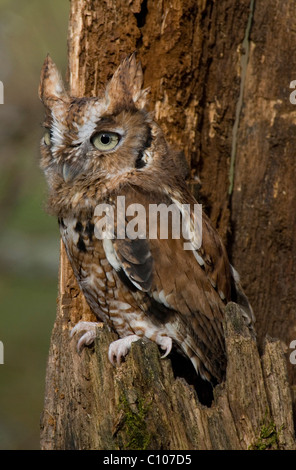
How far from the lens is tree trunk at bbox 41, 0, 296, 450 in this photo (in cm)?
205

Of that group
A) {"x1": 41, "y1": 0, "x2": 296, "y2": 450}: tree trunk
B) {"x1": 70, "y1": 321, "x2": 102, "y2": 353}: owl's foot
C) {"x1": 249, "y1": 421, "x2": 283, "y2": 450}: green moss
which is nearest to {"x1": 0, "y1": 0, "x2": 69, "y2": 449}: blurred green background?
{"x1": 41, "y1": 0, "x2": 296, "y2": 450}: tree trunk

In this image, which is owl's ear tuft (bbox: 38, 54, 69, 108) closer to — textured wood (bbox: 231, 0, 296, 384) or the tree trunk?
the tree trunk

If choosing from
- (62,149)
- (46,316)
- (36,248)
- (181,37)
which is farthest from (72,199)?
(46,316)

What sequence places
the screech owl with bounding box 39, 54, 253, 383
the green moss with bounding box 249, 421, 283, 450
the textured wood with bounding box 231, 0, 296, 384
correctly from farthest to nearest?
the textured wood with bounding box 231, 0, 296, 384 < the screech owl with bounding box 39, 54, 253, 383 < the green moss with bounding box 249, 421, 283, 450

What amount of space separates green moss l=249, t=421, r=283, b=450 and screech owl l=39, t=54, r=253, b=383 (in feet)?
1.51

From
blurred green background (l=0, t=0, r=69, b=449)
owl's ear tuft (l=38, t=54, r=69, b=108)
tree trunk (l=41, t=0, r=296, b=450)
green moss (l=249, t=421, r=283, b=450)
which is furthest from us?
blurred green background (l=0, t=0, r=69, b=449)

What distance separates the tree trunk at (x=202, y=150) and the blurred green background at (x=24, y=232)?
0.65m

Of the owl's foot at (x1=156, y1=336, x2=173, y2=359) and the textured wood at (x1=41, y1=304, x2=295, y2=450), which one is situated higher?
the owl's foot at (x1=156, y1=336, x2=173, y2=359)

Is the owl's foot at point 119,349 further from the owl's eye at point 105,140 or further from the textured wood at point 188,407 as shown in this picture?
the owl's eye at point 105,140

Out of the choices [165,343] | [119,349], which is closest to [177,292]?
[165,343]

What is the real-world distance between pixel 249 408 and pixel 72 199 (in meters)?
1.07

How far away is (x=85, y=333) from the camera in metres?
2.36

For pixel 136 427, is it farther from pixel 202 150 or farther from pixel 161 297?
pixel 202 150

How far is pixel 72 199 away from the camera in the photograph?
2.42 metres
